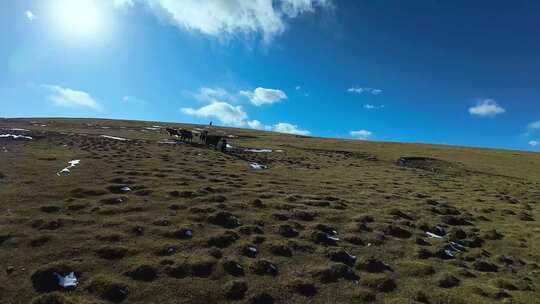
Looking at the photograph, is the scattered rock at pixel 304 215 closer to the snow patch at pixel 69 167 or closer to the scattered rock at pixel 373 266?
the scattered rock at pixel 373 266

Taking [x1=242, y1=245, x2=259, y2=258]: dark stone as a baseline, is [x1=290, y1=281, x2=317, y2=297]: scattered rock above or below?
below

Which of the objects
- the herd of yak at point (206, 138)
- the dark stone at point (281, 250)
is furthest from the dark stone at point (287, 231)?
the herd of yak at point (206, 138)

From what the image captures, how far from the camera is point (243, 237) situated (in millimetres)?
20469

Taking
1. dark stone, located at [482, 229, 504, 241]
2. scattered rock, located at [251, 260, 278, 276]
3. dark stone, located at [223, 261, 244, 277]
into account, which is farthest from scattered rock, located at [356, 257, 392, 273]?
dark stone, located at [482, 229, 504, 241]

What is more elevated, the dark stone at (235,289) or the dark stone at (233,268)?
the dark stone at (233,268)

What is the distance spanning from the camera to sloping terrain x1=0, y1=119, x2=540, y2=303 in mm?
15391

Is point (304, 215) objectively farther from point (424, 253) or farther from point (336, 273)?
point (336, 273)

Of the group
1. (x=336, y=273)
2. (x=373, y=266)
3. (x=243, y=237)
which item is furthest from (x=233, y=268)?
(x=373, y=266)

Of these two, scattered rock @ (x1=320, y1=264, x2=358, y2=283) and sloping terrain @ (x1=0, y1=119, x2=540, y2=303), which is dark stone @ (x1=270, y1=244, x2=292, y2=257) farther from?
scattered rock @ (x1=320, y1=264, x2=358, y2=283)

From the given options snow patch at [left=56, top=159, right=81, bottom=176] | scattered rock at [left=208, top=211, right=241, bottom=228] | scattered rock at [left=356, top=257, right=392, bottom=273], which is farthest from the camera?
snow patch at [left=56, top=159, right=81, bottom=176]

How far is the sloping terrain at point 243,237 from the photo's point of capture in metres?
15.4

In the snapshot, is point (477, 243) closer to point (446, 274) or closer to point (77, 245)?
point (446, 274)

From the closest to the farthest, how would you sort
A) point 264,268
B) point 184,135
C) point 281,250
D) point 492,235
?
1. point 264,268
2. point 281,250
3. point 492,235
4. point 184,135

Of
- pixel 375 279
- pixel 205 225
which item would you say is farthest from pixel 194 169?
pixel 375 279
